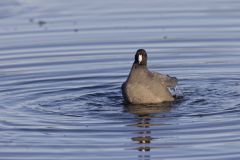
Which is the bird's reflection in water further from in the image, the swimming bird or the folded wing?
the folded wing

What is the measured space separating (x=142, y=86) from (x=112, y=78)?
2.22 m

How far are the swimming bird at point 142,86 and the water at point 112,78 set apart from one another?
0.72ft

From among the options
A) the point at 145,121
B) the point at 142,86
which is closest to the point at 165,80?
the point at 142,86

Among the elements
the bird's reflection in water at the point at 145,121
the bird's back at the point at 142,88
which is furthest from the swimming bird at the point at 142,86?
the bird's reflection in water at the point at 145,121

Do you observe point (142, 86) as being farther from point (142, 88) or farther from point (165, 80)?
point (165, 80)

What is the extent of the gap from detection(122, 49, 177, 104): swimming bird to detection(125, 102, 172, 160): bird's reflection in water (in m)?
0.15

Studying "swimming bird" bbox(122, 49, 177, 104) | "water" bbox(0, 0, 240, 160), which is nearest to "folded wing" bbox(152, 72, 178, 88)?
"swimming bird" bbox(122, 49, 177, 104)

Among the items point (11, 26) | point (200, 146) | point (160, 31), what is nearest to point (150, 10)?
point (160, 31)

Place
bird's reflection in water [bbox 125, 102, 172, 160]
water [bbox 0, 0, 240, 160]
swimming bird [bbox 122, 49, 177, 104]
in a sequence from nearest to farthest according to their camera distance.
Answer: bird's reflection in water [bbox 125, 102, 172, 160] < water [bbox 0, 0, 240, 160] < swimming bird [bbox 122, 49, 177, 104]

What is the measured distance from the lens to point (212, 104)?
15602mm

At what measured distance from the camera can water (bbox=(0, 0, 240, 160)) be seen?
12883 mm

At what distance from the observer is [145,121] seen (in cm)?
1453

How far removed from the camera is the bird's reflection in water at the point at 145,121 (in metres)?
12.7

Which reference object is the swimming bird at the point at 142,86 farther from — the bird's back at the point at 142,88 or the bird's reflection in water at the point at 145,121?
the bird's reflection in water at the point at 145,121
